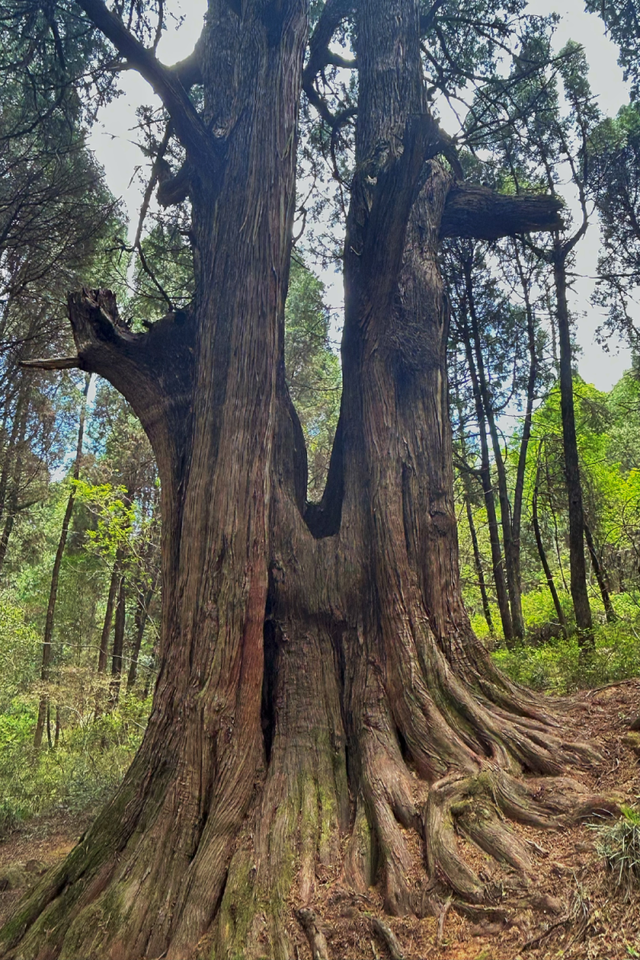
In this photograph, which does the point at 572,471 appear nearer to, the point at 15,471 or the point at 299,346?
the point at 299,346

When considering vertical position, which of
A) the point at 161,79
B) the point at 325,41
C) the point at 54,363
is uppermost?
the point at 325,41

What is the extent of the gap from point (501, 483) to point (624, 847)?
7779mm

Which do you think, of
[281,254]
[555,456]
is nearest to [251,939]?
[281,254]

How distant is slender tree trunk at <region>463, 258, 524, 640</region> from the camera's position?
9.27 m

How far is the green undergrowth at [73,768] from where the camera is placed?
20.1 feet

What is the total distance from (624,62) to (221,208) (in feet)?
25.9

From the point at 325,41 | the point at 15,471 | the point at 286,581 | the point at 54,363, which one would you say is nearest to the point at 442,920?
the point at 286,581

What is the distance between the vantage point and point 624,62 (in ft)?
26.9

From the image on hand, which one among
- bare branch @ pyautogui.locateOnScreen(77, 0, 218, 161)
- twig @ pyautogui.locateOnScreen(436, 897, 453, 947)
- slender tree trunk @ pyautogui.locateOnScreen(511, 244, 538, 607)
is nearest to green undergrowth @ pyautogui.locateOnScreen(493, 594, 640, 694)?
slender tree trunk @ pyautogui.locateOnScreen(511, 244, 538, 607)

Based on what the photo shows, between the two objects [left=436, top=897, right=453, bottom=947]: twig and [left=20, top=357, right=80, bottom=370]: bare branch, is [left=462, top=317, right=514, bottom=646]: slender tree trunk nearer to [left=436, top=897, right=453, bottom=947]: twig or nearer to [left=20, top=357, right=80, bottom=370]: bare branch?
[left=20, top=357, right=80, bottom=370]: bare branch

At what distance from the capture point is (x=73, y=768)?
7.24 metres

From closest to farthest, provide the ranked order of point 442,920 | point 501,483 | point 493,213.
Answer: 1. point 442,920
2. point 493,213
3. point 501,483

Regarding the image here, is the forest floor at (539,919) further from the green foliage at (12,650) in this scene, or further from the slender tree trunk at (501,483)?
the green foliage at (12,650)

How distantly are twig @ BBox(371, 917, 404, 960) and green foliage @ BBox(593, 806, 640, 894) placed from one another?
89 centimetres
